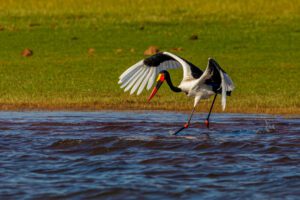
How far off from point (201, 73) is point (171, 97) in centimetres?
316

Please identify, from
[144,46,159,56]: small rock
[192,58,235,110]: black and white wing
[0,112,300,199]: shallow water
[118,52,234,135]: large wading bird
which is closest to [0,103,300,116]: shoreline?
[0,112,300,199]: shallow water

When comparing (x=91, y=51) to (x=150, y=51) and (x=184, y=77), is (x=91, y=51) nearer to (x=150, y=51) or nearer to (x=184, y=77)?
(x=150, y=51)

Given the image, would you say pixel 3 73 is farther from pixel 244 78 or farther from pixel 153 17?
pixel 153 17

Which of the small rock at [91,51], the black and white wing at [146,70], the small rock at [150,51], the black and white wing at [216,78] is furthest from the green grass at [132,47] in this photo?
the black and white wing at [216,78]

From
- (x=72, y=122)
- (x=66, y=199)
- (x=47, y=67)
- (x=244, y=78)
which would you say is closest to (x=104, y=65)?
(x=47, y=67)

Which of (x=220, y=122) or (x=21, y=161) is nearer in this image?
(x=21, y=161)

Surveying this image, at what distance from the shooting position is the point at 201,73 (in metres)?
12.4

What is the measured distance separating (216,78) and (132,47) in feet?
38.9

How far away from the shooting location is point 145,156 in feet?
34.4

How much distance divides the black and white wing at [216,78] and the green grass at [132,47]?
7.51ft

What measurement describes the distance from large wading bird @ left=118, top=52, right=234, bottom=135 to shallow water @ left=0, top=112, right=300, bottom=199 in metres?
0.58

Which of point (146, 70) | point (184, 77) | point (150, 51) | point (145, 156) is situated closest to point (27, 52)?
point (150, 51)

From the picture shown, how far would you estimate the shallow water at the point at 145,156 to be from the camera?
339 inches

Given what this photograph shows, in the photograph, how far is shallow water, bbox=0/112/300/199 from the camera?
861 cm
